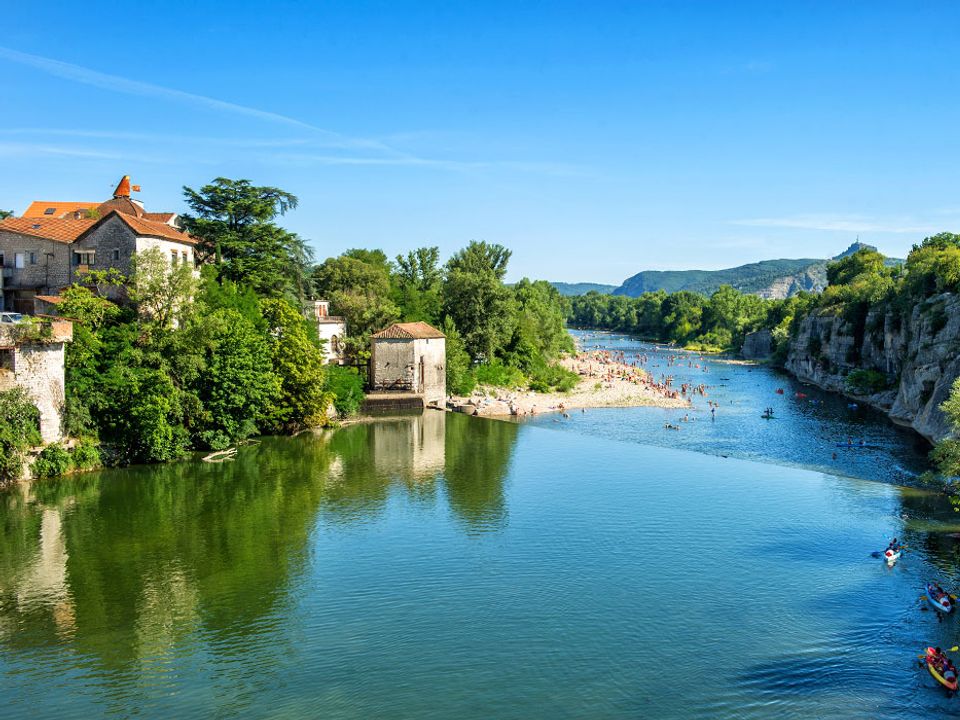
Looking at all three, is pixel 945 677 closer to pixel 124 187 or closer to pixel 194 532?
pixel 194 532

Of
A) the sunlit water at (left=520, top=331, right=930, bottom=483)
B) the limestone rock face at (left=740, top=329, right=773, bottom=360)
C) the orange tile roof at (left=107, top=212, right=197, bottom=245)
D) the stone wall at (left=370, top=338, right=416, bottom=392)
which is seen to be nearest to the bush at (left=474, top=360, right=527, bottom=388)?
the sunlit water at (left=520, top=331, right=930, bottom=483)

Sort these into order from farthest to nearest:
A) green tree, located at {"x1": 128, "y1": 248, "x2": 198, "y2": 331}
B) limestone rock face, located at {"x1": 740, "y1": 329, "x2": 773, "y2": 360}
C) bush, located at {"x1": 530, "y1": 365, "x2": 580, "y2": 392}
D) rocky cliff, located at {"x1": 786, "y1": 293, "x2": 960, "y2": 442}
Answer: limestone rock face, located at {"x1": 740, "y1": 329, "x2": 773, "y2": 360} → bush, located at {"x1": 530, "y1": 365, "x2": 580, "y2": 392} → rocky cliff, located at {"x1": 786, "y1": 293, "x2": 960, "y2": 442} → green tree, located at {"x1": 128, "y1": 248, "x2": 198, "y2": 331}

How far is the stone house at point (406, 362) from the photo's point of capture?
177ft

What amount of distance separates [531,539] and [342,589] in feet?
25.1

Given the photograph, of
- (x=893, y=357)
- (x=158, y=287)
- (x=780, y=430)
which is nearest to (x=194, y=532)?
(x=158, y=287)

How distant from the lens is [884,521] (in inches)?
1160

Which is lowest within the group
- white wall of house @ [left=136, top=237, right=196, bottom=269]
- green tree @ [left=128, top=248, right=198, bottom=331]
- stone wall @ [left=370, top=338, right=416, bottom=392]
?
stone wall @ [left=370, top=338, right=416, bottom=392]

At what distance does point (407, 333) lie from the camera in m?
53.9

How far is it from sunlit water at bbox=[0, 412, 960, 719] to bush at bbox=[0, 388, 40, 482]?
1.14 metres

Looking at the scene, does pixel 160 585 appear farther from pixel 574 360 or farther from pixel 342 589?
pixel 574 360

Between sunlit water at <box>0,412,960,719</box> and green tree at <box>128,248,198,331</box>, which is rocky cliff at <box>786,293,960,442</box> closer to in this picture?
sunlit water at <box>0,412,960,719</box>

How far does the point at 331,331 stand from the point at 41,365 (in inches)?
1031

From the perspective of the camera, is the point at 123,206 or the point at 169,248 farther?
the point at 123,206

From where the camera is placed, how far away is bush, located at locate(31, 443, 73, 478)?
32062 mm
